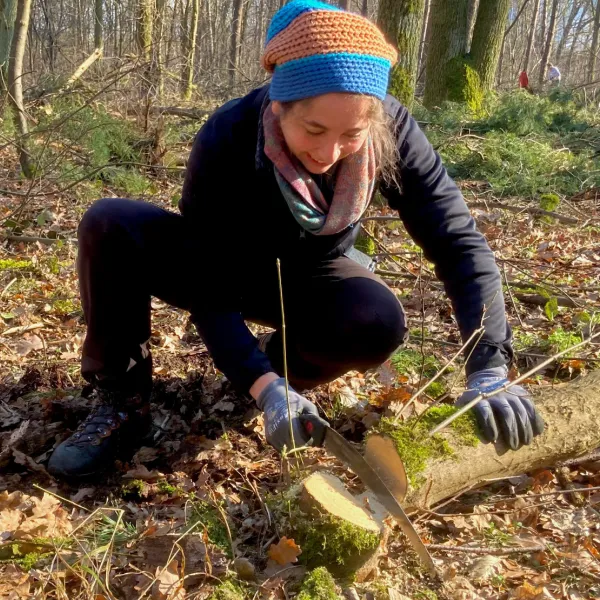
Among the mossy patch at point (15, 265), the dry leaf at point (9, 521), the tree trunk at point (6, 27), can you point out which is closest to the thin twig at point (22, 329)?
the mossy patch at point (15, 265)

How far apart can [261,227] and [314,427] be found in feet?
3.02

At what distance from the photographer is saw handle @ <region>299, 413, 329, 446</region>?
1.94 m

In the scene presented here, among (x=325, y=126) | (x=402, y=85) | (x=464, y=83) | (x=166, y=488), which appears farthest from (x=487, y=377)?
(x=464, y=83)

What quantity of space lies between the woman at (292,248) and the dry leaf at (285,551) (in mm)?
328

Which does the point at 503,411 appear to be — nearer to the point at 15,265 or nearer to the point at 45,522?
the point at 45,522

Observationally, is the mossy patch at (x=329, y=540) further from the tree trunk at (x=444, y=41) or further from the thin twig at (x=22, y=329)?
the tree trunk at (x=444, y=41)

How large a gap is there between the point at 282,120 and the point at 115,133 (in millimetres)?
5262

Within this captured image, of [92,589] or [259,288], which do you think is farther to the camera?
[259,288]

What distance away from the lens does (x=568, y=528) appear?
7.25ft

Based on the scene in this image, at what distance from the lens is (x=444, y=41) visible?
9.76 metres

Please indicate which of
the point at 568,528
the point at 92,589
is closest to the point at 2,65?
the point at 92,589

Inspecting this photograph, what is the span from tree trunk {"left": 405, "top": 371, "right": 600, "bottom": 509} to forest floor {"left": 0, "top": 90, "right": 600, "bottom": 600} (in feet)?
0.38

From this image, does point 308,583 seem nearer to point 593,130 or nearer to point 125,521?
point 125,521

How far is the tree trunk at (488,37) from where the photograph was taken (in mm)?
9758
